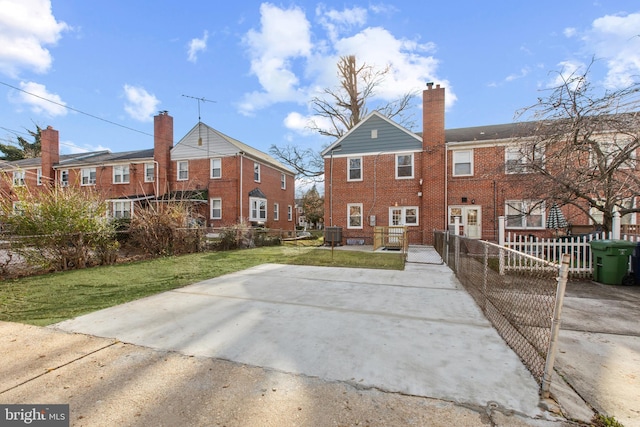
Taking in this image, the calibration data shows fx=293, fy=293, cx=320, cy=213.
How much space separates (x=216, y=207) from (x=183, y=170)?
157 inches

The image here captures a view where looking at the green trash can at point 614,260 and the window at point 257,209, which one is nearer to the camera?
the green trash can at point 614,260

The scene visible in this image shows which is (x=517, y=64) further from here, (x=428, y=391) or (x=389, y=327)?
(x=428, y=391)

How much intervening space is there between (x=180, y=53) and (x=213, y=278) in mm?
12245

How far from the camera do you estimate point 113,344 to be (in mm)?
3367

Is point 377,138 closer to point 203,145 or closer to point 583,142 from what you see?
point 583,142

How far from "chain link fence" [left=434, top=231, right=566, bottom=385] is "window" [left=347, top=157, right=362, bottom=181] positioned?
12103mm

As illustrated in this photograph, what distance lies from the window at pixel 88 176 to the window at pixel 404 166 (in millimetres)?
24097

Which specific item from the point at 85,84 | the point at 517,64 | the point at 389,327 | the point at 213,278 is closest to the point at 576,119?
the point at 517,64

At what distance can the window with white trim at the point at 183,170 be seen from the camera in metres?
21.7

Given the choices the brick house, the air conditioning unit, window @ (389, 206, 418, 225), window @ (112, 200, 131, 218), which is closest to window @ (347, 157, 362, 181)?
window @ (389, 206, 418, 225)

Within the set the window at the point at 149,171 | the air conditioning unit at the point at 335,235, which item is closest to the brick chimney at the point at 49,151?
the window at the point at 149,171

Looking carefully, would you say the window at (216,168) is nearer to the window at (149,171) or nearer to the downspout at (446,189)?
the window at (149,171)

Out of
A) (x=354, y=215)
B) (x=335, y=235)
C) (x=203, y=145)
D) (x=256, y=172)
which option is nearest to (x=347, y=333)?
(x=335, y=235)

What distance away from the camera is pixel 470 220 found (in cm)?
1566
